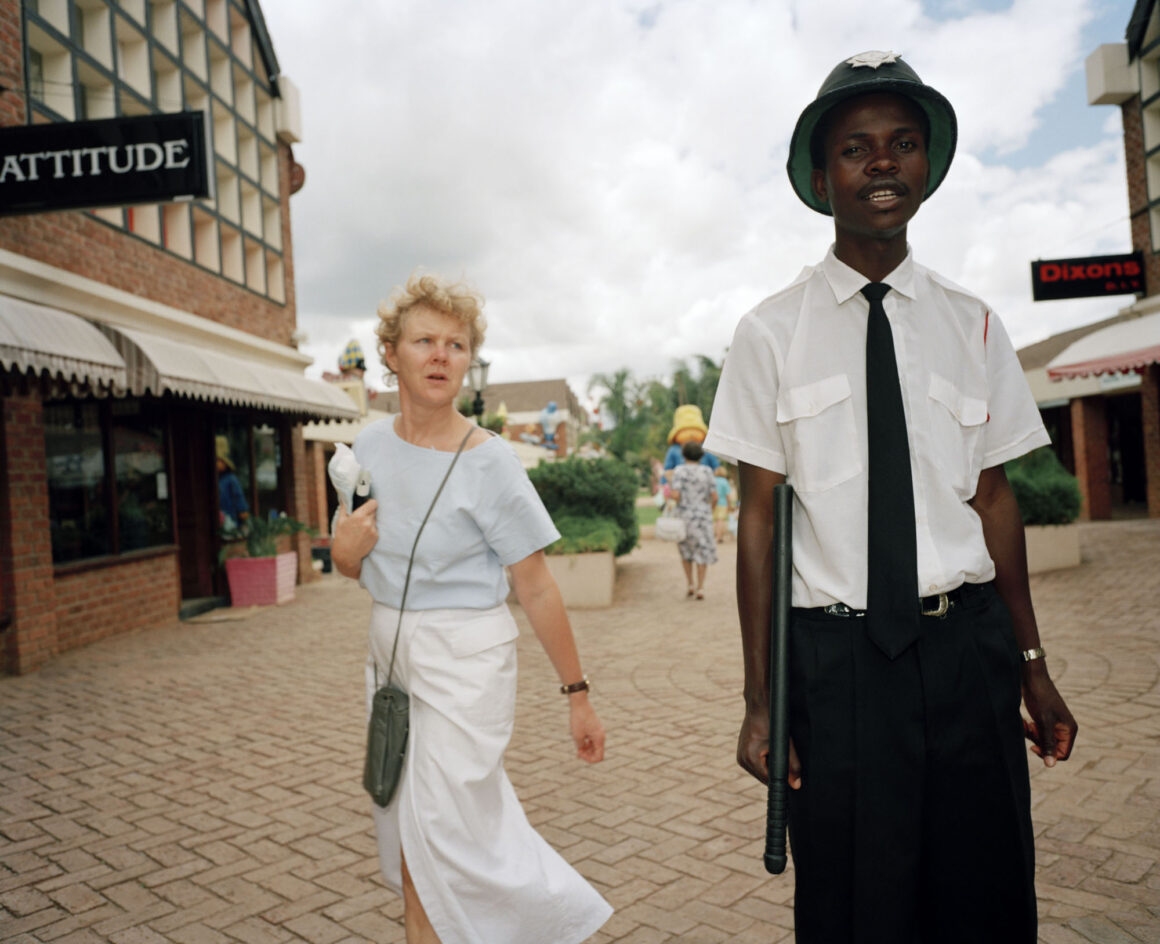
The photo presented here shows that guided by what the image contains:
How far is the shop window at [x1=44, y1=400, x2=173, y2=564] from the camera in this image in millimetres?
9047

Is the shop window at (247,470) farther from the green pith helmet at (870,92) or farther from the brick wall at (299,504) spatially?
the green pith helmet at (870,92)

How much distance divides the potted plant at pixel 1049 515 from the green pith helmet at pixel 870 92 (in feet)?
32.3

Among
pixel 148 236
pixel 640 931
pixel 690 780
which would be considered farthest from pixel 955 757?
pixel 148 236

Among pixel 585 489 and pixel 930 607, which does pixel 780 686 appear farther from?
pixel 585 489

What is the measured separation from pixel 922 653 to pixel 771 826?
1.45 feet

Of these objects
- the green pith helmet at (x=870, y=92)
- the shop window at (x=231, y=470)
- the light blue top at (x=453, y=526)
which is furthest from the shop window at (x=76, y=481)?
the green pith helmet at (x=870, y=92)

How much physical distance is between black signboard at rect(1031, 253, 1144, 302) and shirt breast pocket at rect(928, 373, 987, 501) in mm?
14517

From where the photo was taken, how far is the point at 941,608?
1784 mm

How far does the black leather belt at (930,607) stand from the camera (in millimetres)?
1786

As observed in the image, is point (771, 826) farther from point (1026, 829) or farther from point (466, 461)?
point (466, 461)

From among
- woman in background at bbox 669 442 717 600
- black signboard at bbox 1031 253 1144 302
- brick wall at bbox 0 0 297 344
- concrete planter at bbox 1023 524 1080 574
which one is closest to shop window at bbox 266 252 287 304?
brick wall at bbox 0 0 297 344

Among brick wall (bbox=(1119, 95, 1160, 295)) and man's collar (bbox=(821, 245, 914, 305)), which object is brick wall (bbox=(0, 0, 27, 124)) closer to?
man's collar (bbox=(821, 245, 914, 305))

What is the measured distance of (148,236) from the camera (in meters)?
10.5

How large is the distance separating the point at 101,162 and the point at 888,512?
6.80 meters
